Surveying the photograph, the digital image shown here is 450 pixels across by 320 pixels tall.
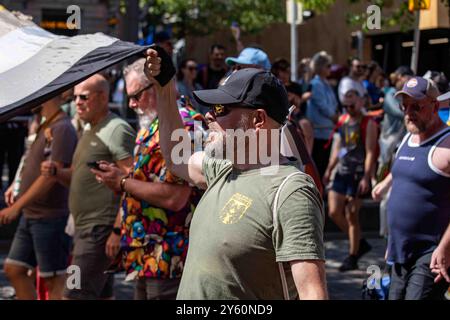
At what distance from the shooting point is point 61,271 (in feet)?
24.9

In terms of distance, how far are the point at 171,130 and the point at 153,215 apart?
1166 millimetres

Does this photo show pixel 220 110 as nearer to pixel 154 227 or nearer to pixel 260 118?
pixel 260 118

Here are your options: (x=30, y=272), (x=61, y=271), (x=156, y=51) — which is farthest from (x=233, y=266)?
(x=30, y=272)

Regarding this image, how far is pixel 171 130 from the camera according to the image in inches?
192

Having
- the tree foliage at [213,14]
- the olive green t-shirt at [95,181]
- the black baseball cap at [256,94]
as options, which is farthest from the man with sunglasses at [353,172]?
the tree foliage at [213,14]

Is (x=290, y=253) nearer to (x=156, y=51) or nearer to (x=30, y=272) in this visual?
(x=156, y=51)

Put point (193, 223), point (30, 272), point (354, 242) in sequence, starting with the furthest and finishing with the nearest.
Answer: point (354, 242), point (30, 272), point (193, 223)

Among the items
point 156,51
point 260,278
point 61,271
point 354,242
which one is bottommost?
point 354,242

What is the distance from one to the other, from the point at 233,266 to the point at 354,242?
22.5 ft

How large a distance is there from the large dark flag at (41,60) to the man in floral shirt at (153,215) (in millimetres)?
1213

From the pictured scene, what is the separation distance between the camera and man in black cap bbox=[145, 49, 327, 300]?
354 cm

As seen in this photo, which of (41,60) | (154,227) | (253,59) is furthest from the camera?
(253,59)

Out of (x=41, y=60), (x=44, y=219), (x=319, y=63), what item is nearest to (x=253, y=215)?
(x=41, y=60)

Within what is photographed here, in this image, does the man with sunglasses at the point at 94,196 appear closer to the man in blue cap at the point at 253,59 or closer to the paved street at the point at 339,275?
the man in blue cap at the point at 253,59
